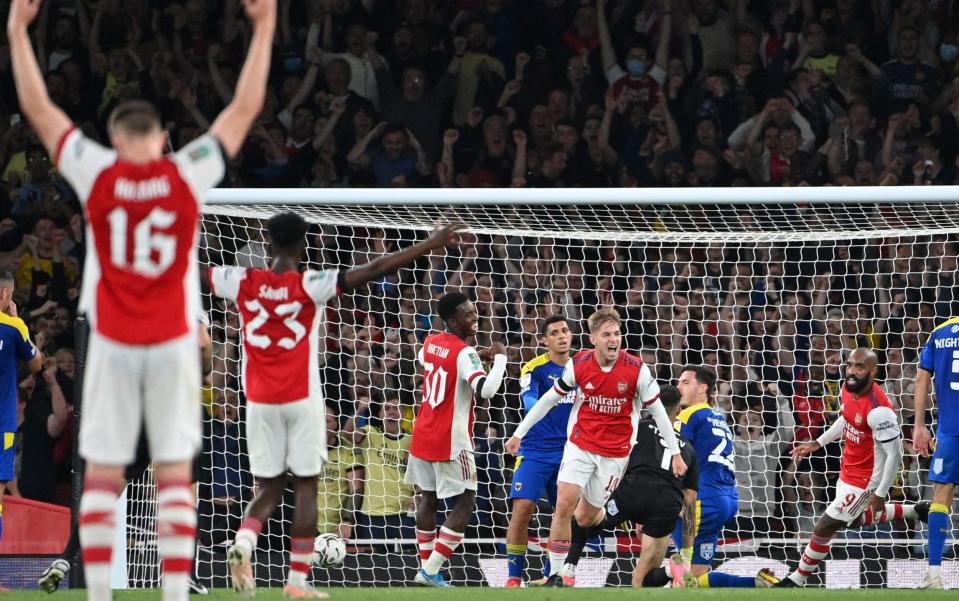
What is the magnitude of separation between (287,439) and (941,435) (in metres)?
5.02

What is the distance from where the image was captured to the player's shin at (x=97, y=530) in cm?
527

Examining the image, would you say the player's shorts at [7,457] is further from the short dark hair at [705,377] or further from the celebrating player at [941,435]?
the celebrating player at [941,435]

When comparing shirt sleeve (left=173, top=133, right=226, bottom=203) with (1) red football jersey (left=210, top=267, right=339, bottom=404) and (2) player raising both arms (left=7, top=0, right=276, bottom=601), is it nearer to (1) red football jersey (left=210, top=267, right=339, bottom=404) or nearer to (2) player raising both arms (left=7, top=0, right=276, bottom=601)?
(2) player raising both arms (left=7, top=0, right=276, bottom=601)

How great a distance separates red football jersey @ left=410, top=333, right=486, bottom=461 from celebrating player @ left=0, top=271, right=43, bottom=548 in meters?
2.83

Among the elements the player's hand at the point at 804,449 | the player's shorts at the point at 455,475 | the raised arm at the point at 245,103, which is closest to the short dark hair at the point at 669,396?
the player's hand at the point at 804,449

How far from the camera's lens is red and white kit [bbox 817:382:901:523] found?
10844mm

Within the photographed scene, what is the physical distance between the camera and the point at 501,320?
14.0 m

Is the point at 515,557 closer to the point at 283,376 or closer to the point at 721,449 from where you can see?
the point at 721,449

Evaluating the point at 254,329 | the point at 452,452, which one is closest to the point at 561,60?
the point at 452,452

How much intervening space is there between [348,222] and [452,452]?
2241mm

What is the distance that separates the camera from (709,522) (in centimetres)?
1138

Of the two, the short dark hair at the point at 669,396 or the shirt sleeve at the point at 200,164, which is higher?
the shirt sleeve at the point at 200,164

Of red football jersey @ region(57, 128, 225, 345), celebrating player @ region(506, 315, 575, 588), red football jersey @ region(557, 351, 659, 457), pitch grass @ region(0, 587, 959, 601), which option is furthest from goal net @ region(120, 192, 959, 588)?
red football jersey @ region(57, 128, 225, 345)

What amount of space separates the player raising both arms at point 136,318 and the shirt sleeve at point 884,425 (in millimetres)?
6888
